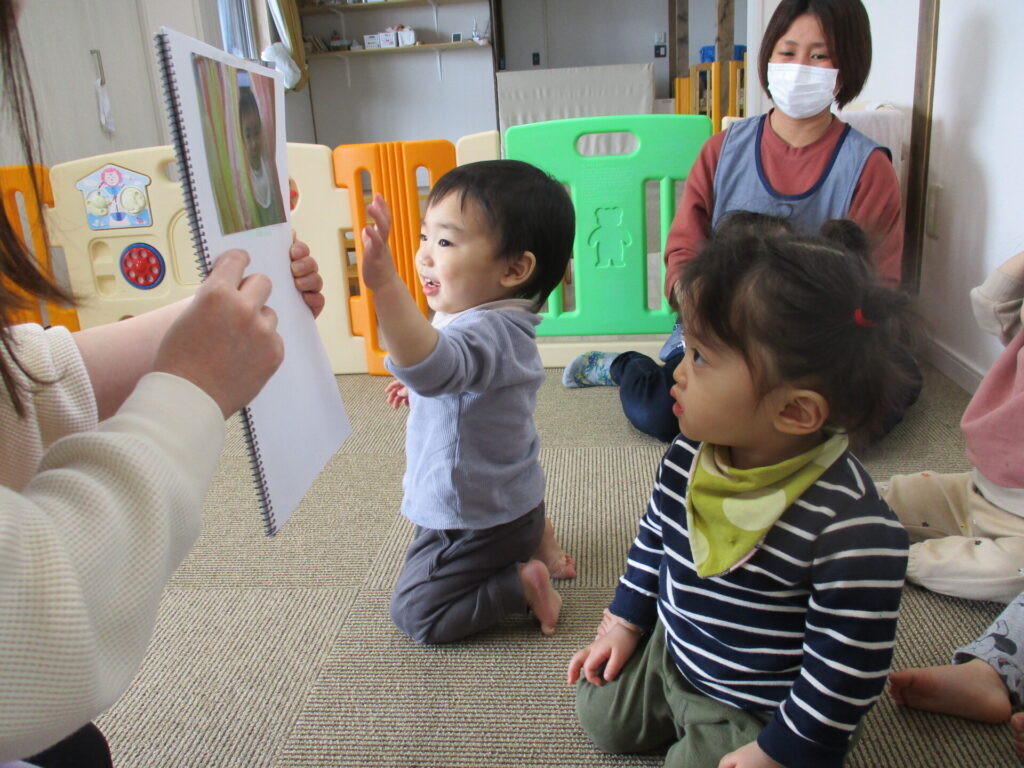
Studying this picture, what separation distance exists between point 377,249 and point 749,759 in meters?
0.54

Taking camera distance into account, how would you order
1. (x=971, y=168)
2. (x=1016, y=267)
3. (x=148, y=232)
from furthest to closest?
(x=148, y=232), (x=971, y=168), (x=1016, y=267)

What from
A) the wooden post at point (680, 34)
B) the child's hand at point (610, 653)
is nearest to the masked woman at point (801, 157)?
the child's hand at point (610, 653)

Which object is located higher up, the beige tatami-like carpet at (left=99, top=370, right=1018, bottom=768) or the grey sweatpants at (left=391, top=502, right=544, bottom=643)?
the grey sweatpants at (left=391, top=502, right=544, bottom=643)

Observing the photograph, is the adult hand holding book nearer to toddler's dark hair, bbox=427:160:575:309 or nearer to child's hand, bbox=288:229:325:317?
child's hand, bbox=288:229:325:317

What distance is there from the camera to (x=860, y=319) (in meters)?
0.58

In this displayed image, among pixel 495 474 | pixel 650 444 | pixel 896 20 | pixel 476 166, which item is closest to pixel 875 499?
pixel 495 474

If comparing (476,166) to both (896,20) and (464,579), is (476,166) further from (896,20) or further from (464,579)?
(896,20)

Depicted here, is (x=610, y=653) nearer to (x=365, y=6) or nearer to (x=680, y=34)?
(x=365, y=6)


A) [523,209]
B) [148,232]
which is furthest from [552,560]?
[148,232]

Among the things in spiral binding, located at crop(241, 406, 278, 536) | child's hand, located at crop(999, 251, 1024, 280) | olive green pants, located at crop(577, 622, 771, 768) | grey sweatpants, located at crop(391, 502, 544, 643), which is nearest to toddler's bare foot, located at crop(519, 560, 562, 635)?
grey sweatpants, located at crop(391, 502, 544, 643)

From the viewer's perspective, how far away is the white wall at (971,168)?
1.56 meters

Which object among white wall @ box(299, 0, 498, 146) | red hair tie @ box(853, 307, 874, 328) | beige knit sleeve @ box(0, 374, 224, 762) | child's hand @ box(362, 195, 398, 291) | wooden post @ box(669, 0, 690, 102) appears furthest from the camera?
wooden post @ box(669, 0, 690, 102)

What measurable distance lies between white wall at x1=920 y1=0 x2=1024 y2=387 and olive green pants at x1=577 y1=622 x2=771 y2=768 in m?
1.02

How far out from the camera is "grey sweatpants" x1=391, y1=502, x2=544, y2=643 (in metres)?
0.99
